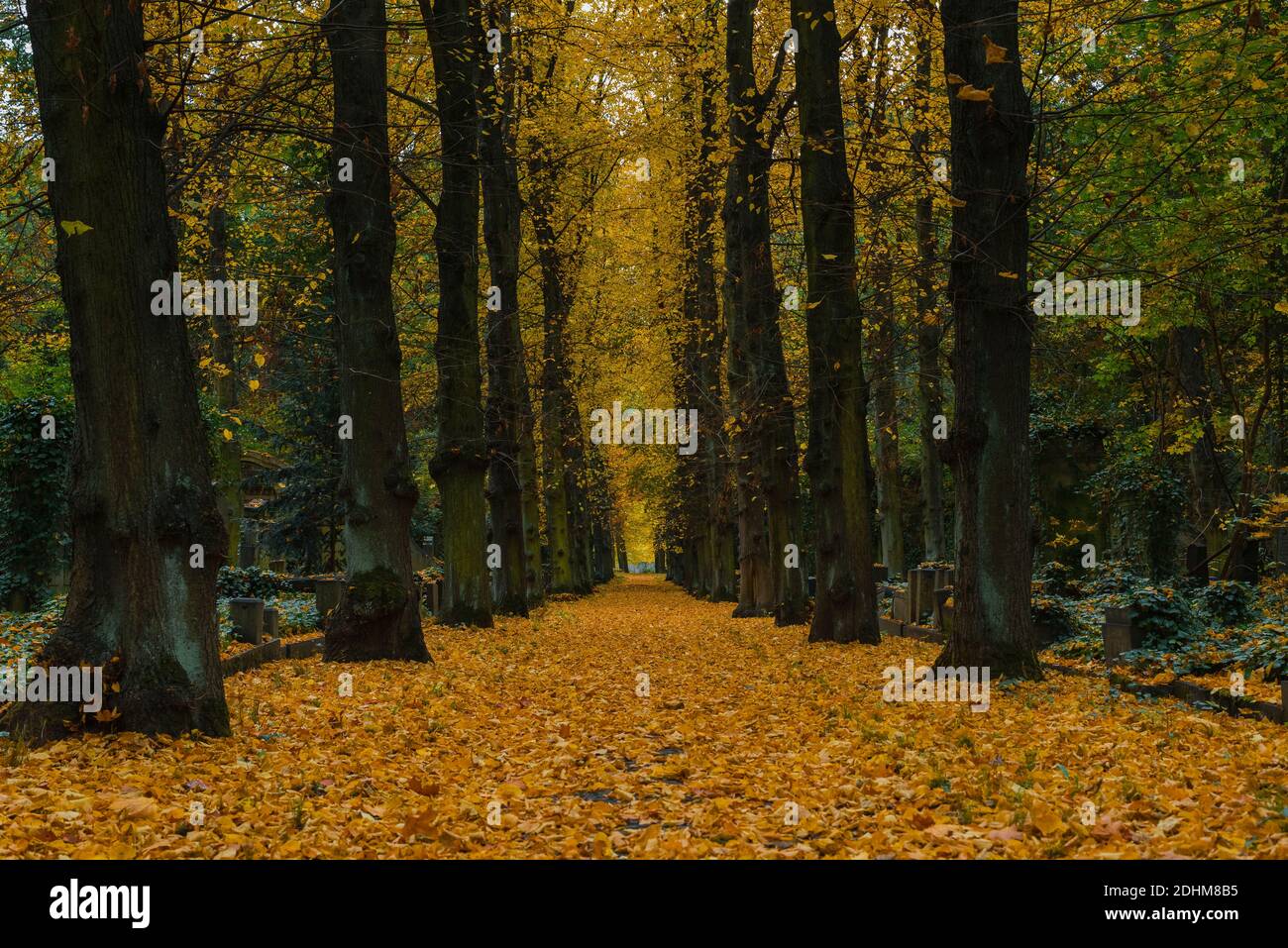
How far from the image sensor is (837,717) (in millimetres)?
9094

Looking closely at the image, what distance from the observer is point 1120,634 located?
12266 millimetres

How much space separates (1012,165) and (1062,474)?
427 inches

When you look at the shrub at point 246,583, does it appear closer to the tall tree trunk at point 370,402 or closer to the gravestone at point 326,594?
the gravestone at point 326,594

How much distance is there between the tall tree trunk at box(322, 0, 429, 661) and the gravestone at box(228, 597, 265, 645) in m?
1.32

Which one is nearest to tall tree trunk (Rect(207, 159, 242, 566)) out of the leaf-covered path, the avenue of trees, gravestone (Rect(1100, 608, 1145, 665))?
the avenue of trees

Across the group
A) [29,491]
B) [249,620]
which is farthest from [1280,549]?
[29,491]

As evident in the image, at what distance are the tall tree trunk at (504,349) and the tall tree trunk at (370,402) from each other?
6858mm

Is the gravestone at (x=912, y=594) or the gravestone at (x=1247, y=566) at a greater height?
the gravestone at (x=1247, y=566)

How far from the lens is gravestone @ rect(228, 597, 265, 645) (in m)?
13.2

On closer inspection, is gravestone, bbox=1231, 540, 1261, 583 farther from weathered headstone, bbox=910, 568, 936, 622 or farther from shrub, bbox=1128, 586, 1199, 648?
shrub, bbox=1128, 586, 1199, 648

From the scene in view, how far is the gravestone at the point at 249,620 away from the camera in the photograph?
13.2 meters

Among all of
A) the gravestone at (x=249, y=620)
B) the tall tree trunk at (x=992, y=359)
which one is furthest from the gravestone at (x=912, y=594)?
the gravestone at (x=249, y=620)
